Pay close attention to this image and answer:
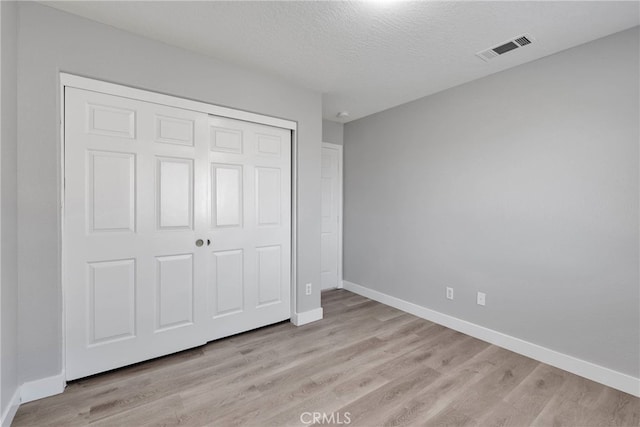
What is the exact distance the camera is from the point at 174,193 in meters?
2.39

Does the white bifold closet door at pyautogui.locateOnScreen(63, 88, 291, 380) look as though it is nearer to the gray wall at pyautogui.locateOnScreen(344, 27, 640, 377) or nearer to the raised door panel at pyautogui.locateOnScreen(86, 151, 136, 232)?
the raised door panel at pyautogui.locateOnScreen(86, 151, 136, 232)

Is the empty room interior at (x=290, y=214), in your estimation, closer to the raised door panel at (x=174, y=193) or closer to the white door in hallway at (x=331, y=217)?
the raised door panel at (x=174, y=193)

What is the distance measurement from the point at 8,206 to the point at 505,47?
358 centimetres

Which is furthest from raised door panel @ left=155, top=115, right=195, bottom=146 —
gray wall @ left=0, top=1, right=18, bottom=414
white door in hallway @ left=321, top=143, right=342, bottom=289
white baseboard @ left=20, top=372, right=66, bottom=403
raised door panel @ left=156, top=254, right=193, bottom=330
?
white door in hallway @ left=321, top=143, right=342, bottom=289

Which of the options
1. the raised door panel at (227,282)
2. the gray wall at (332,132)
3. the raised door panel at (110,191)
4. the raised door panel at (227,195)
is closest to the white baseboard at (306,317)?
the raised door panel at (227,282)

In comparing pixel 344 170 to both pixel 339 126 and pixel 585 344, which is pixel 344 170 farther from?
pixel 585 344

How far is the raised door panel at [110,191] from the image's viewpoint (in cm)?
206

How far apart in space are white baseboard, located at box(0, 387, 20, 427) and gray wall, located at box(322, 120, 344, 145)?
12.6ft

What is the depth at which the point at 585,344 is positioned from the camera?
7.23ft

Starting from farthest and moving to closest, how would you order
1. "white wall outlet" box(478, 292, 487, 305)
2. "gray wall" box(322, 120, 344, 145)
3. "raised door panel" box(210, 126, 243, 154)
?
"gray wall" box(322, 120, 344, 145) → "white wall outlet" box(478, 292, 487, 305) → "raised door panel" box(210, 126, 243, 154)

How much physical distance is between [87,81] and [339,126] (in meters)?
3.10

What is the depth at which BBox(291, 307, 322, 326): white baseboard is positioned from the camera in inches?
121

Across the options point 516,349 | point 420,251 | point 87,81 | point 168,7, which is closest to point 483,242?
point 420,251

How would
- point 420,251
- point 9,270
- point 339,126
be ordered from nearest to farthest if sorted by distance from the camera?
point 9,270 < point 420,251 < point 339,126
